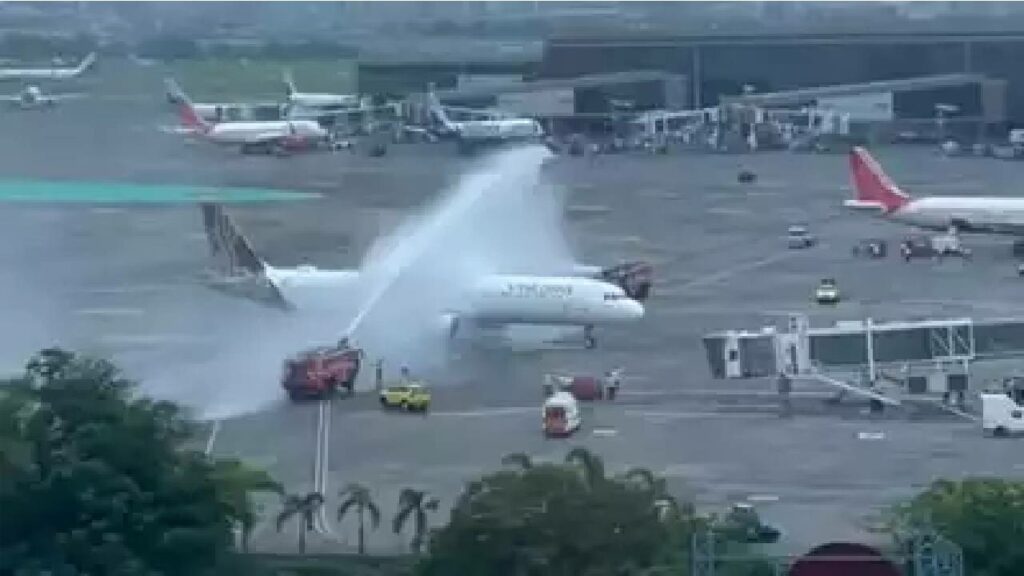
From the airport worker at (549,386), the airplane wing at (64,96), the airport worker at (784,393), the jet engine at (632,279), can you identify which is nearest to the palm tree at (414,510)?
the airport worker at (784,393)

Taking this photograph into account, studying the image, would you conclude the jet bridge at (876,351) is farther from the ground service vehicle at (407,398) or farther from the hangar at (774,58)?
the hangar at (774,58)

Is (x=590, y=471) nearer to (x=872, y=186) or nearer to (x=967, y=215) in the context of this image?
(x=967, y=215)

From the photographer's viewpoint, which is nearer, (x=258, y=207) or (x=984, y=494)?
(x=984, y=494)

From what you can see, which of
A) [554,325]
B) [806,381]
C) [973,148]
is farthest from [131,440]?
[973,148]

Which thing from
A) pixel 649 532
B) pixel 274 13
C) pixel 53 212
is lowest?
pixel 649 532

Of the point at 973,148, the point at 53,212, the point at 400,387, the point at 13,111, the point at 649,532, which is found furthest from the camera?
the point at 13,111

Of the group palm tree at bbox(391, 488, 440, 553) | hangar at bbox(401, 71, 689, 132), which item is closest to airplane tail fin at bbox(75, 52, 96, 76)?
hangar at bbox(401, 71, 689, 132)

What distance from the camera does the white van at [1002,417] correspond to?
19.8 metres

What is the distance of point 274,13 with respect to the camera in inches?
5118

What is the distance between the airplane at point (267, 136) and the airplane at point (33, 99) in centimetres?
1272

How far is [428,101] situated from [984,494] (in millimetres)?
→ 45016

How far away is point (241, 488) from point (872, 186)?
2435 cm

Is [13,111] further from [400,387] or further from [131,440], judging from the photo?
[131,440]

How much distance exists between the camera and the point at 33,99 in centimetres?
6856
